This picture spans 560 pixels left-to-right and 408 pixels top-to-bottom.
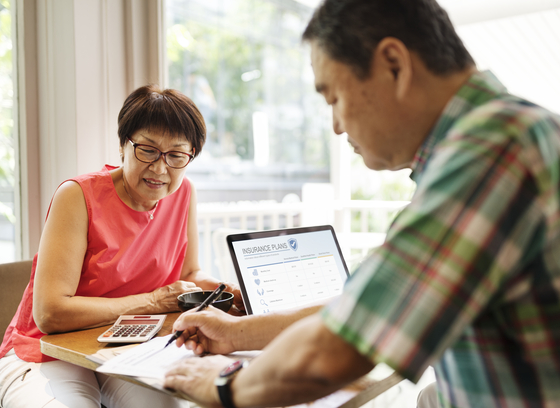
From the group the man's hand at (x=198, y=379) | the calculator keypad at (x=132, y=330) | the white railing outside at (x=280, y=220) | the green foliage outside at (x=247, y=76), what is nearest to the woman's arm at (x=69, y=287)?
the calculator keypad at (x=132, y=330)

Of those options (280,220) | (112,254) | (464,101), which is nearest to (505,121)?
(464,101)

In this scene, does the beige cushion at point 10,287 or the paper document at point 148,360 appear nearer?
the paper document at point 148,360

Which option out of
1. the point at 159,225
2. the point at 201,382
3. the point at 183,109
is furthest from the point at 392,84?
the point at 159,225

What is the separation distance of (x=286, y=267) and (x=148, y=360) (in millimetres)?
505

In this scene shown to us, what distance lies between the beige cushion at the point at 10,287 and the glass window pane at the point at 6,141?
593 mm

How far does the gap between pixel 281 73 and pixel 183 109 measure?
3457 millimetres

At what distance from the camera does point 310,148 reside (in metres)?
5.21

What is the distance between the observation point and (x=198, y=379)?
77 cm

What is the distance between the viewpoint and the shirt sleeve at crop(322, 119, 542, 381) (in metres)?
0.50

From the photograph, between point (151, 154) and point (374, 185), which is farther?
point (374, 185)

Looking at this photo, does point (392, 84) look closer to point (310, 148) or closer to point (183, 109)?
point (183, 109)

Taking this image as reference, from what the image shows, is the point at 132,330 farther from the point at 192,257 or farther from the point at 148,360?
the point at 192,257

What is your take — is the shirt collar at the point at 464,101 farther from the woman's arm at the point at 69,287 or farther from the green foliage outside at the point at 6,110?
the green foliage outside at the point at 6,110

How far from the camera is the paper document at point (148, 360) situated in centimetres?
87
